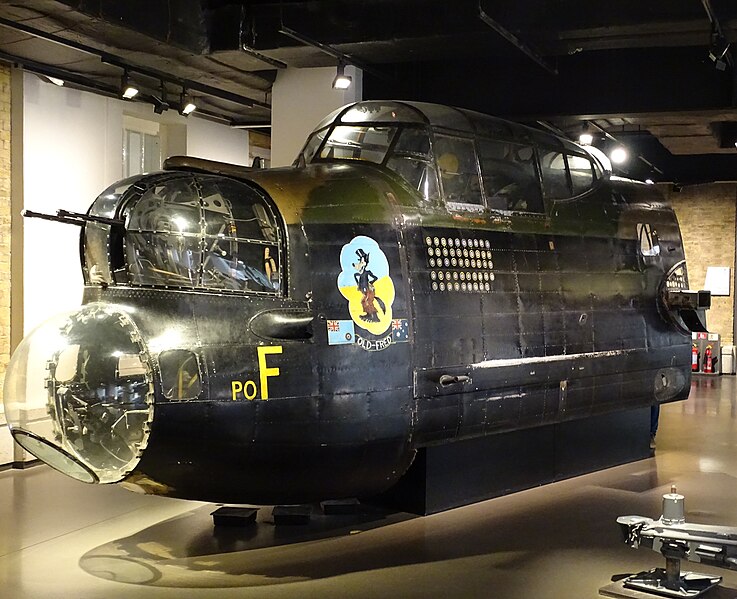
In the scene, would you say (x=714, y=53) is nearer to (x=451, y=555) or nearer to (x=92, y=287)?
(x=451, y=555)

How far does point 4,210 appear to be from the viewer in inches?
340

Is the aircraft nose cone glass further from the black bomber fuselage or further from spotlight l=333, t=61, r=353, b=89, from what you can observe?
spotlight l=333, t=61, r=353, b=89

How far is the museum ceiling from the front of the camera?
25.3ft

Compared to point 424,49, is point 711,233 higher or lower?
lower

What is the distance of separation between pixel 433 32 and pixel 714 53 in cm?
236

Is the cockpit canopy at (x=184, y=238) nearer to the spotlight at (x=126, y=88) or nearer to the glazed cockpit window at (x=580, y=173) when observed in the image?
the glazed cockpit window at (x=580, y=173)

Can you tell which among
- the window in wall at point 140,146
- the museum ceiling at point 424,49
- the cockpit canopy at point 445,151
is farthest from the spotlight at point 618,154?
the window in wall at point 140,146

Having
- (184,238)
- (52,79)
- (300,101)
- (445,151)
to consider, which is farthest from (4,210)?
(445,151)

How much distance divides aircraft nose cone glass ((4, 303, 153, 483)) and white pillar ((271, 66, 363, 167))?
436 centimetres

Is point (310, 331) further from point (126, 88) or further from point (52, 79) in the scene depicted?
point (52, 79)

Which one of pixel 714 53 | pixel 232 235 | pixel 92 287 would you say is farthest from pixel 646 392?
pixel 92 287

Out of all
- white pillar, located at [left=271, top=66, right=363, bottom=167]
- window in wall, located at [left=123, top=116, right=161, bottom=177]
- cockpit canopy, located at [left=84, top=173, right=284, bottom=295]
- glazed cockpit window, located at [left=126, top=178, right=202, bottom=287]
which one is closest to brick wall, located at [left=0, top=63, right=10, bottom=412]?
window in wall, located at [left=123, top=116, right=161, bottom=177]

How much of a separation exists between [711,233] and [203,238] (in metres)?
14.7

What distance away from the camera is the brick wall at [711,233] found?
17.9 m
